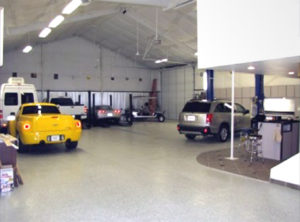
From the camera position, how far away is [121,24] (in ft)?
53.4

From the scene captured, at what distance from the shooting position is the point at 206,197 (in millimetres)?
4758

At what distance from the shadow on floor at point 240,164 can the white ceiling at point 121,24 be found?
4.15 metres

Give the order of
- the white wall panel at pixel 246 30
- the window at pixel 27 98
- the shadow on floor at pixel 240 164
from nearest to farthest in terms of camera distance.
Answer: the white wall panel at pixel 246 30 < the shadow on floor at pixel 240 164 < the window at pixel 27 98

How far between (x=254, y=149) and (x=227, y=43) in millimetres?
3437

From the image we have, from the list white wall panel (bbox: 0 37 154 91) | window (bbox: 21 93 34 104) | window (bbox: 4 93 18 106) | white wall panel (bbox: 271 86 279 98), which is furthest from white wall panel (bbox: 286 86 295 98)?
window (bbox: 4 93 18 106)

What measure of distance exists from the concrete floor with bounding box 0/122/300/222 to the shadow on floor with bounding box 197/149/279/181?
30 centimetres

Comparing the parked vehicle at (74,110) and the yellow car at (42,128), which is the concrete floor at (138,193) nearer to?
the yellow car at (42,128)

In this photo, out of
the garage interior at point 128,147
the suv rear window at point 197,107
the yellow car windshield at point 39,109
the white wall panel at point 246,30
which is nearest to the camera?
the garage interior at point 128,147

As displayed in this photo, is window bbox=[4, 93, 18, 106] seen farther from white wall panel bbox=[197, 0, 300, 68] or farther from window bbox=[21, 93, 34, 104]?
white wall panel bbox=[197, 0, 300, 68]

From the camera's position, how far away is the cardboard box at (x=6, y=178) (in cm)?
493

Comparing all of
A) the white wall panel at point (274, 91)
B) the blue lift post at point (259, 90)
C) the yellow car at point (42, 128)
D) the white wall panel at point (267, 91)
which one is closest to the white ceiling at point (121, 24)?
the yellow car at point (42, 128)

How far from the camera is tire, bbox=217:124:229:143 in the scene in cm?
1077

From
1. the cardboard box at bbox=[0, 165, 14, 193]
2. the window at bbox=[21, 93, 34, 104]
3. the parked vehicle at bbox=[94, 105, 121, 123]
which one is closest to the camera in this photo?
the cardboard box at bbox=[0, 165, 14, 193]

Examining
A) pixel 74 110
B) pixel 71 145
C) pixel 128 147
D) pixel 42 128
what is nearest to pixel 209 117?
pixel 128 147
